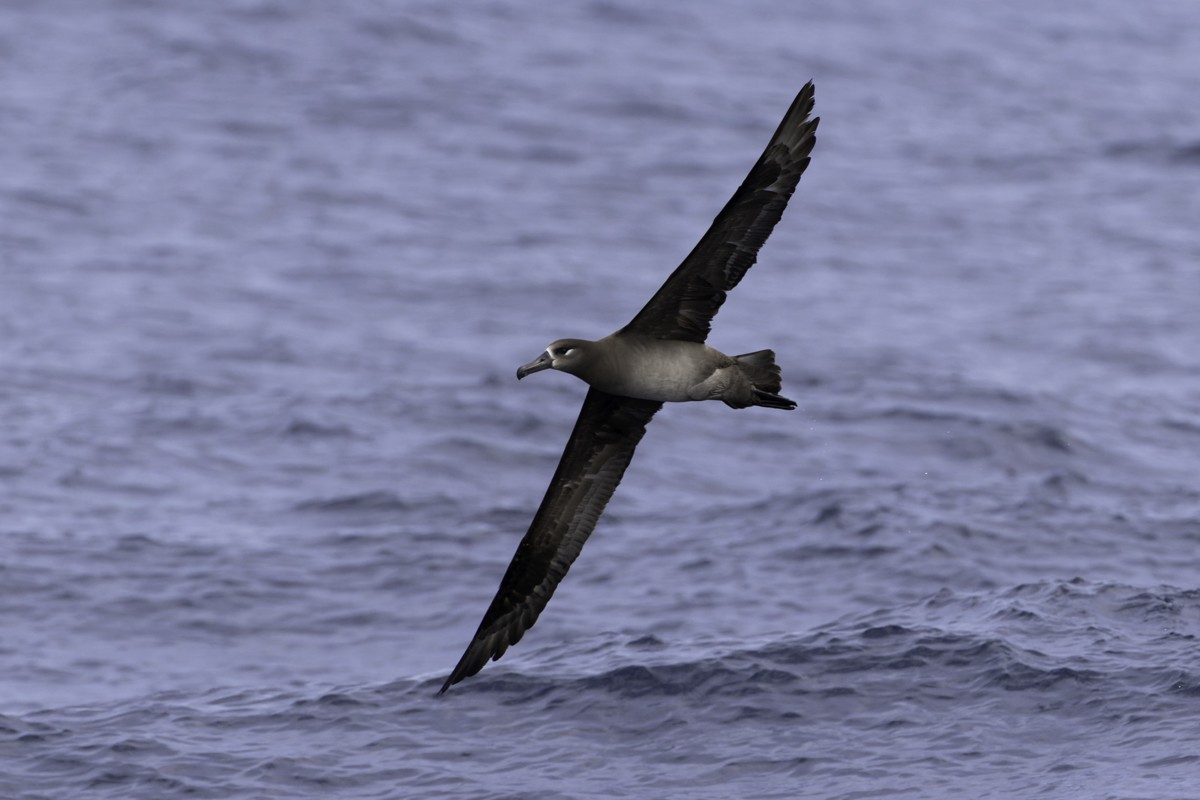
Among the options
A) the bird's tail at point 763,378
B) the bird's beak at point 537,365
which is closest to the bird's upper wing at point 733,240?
the bird's tail at point 763,378

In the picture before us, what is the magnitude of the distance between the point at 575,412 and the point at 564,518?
1033 centimetres

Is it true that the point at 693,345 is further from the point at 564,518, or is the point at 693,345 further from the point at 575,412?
the point at 575,412

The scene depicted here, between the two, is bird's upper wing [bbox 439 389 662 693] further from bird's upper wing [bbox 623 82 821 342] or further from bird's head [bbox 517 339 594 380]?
bird's head [bbox 517 339 594 380]

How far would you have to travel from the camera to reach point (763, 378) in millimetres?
11992

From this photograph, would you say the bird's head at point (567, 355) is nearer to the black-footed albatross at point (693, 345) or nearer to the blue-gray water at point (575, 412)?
the black-footed albatross at point (693, 345)

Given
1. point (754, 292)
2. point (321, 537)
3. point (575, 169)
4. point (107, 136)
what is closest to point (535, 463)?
point (321, 537)

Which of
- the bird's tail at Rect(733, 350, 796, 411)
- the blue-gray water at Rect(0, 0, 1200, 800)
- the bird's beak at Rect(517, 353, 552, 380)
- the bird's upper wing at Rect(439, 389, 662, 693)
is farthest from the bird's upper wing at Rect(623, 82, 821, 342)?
the blue-gray water at Rect(0, 0, 1200, 800)

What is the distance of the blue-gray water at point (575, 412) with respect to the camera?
14594mm

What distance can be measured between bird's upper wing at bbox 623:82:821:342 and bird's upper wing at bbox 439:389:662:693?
1.33 m

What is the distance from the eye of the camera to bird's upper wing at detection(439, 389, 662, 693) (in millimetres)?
Answer: 13227

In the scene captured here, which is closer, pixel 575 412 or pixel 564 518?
pixel 564 518

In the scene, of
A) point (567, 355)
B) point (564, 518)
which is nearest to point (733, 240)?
point (567, 355)

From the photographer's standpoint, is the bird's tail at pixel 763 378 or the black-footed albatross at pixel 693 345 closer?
the black-footed albatross at pixel 693 345

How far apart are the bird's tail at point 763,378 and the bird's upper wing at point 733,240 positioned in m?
0.34
